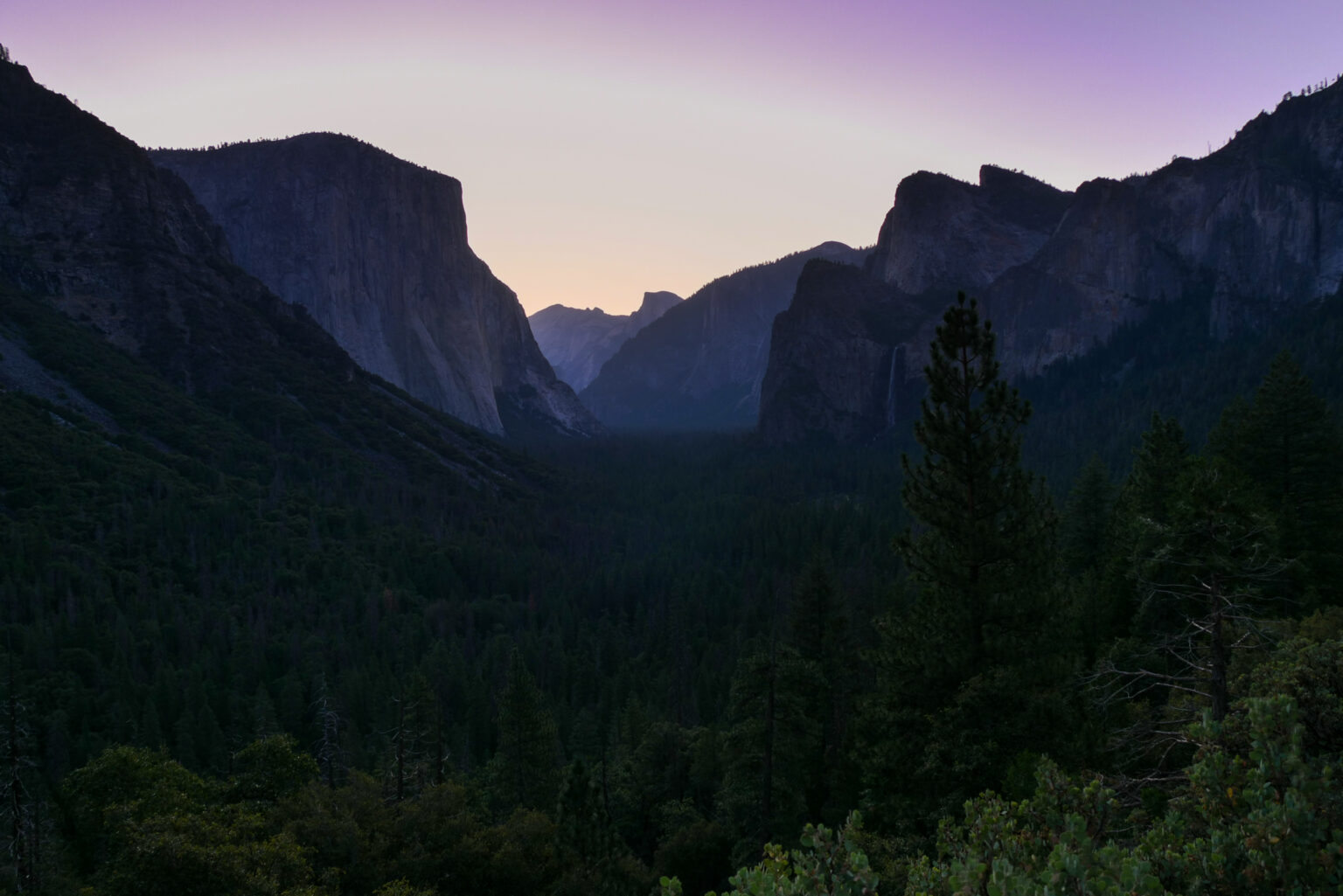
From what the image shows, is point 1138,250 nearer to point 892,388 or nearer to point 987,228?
point 987,228

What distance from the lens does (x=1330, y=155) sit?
407 ft

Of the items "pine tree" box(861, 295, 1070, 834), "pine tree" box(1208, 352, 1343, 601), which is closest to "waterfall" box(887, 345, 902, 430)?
"pine tree" box(1208, 352, 1343, 601)

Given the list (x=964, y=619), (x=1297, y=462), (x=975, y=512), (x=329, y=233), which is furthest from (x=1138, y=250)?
(x=329, y=233)

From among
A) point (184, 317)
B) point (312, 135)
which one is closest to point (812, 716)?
point (184, 317)

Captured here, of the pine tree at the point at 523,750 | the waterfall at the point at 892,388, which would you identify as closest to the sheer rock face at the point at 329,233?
the waterfall at the point at 892,388

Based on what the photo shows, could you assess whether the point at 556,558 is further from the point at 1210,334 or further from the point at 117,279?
the point at 1210,334

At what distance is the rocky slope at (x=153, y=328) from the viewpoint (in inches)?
3760

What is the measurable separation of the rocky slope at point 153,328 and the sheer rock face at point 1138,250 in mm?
100431

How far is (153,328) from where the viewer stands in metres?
111

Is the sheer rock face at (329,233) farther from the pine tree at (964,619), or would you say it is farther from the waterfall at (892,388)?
the pine tree at (964,619)

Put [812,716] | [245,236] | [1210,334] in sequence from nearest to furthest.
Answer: [812,716], [1210,334], [245,236]

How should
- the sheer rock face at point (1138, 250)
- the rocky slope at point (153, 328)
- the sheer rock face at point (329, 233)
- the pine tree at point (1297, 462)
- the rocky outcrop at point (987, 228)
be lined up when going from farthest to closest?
1. the rocky outcrop at point (987, 228)
2. the sheer rock face at point (329, 233)
3. the sheer rock face at point (1138, 250)
4. the rocky slope at point (153, 328)
5. the pine tree at point (1297, 462)

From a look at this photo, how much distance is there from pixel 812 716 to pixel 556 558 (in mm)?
68722

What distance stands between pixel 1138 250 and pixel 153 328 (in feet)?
588
